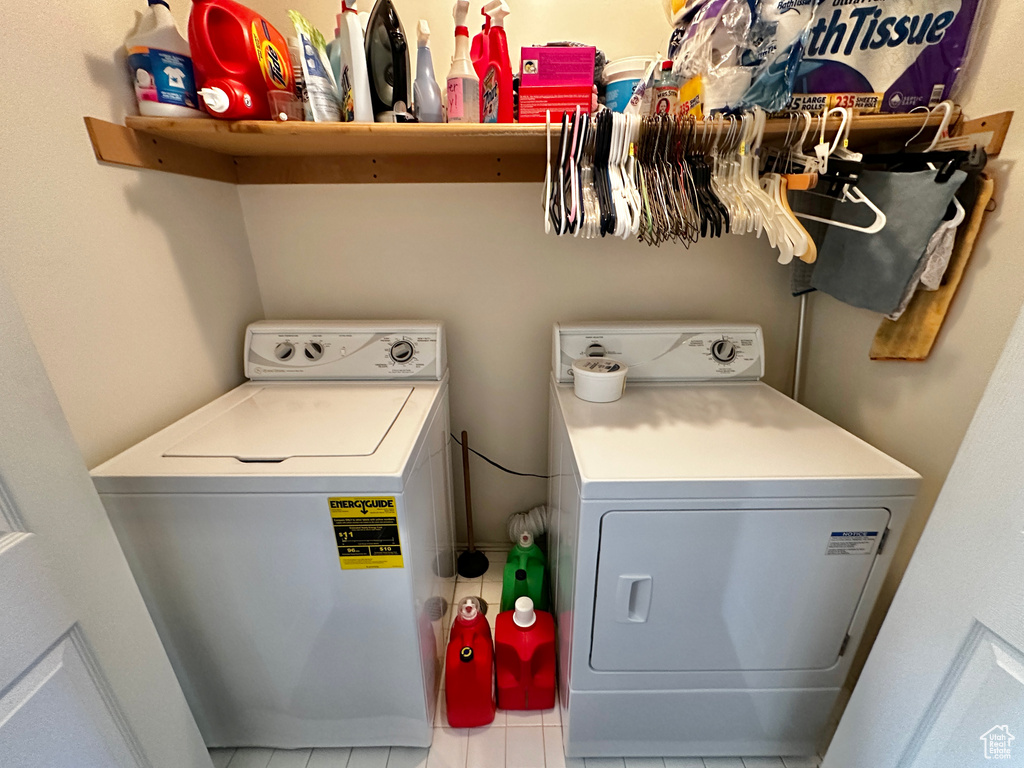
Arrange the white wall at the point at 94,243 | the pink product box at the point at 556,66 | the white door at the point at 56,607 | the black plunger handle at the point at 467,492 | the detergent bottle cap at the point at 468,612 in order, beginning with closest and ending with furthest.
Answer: the white door at the point at 56,607, the white wall at the point at 94,243, the pink product box at the point at 556,66, the detergent bottle cap at the point at 468,612, the black plunger handle at the point at 467,492

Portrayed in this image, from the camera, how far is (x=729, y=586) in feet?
3.23

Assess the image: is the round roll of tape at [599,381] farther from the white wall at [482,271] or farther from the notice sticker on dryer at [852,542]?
the notice sticker on dryer at [852,542]

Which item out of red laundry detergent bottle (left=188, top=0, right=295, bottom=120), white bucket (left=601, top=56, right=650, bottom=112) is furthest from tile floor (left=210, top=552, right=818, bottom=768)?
white bucket (left=601, top=56, right=650, bottom=112)

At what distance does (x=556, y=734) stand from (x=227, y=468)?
1246 millimetres

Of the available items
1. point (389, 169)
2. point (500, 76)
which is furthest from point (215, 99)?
point (500, 76)

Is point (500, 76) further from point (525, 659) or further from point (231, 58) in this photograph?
point (525, 659)

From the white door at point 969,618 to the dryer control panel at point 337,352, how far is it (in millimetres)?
1282

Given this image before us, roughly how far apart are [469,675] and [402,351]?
1039 millimetres

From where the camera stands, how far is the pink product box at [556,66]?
1.05 m

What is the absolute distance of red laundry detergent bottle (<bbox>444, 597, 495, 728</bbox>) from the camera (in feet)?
4.14

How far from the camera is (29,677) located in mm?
600

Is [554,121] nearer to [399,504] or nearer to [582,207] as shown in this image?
[582,207]

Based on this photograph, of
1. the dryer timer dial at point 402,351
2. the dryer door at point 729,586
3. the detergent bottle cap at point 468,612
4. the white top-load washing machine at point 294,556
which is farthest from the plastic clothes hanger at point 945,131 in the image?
the detergent bottle cap at point 468,612

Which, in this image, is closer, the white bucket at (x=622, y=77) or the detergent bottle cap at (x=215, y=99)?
the detergent bottle cap at (x=215, y=99)
